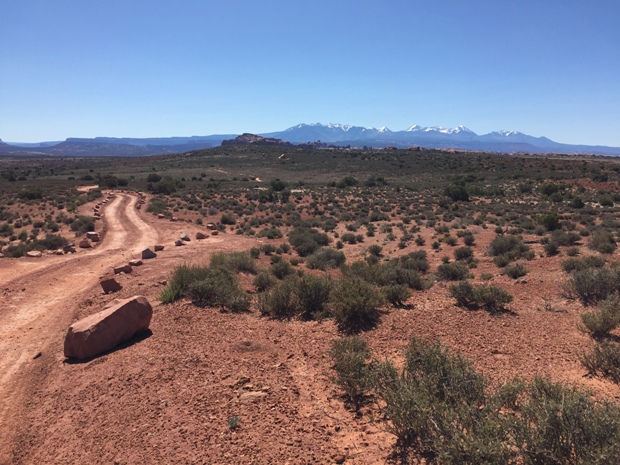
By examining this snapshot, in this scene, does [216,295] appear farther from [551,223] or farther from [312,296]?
[551,223]

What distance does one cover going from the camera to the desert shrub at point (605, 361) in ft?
20.9

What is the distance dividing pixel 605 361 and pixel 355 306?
484 centimetres

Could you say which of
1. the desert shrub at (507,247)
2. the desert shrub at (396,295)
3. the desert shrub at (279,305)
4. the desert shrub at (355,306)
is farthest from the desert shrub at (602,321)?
the desert shrub at (507,247)

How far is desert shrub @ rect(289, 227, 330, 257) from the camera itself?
21.5 m

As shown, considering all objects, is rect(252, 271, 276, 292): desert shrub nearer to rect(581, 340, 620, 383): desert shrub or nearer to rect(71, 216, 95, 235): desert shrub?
rect(581, 340, 620, 383): desert shrub

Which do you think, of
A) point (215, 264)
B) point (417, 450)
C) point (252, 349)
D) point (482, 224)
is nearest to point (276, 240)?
point (215, 264)

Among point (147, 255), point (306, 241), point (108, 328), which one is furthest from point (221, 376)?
point (306, 241)

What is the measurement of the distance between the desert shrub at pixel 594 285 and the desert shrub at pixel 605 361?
420 centimetres

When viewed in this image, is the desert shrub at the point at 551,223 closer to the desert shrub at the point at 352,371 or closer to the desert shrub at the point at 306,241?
the desert shrub at the point at 306,241

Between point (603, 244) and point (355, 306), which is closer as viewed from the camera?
point (355, 306)

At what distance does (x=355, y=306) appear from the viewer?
9266 mm

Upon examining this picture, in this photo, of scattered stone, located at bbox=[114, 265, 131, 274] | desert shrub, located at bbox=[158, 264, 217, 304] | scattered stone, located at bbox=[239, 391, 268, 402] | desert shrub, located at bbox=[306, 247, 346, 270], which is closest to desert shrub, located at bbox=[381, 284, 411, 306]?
scattered stone, located at bbox=[239, 391, 268, 402]

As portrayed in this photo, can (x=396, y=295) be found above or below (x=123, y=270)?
above

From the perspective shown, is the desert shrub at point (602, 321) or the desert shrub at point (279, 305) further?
the desert shrub at point (279, 305)
